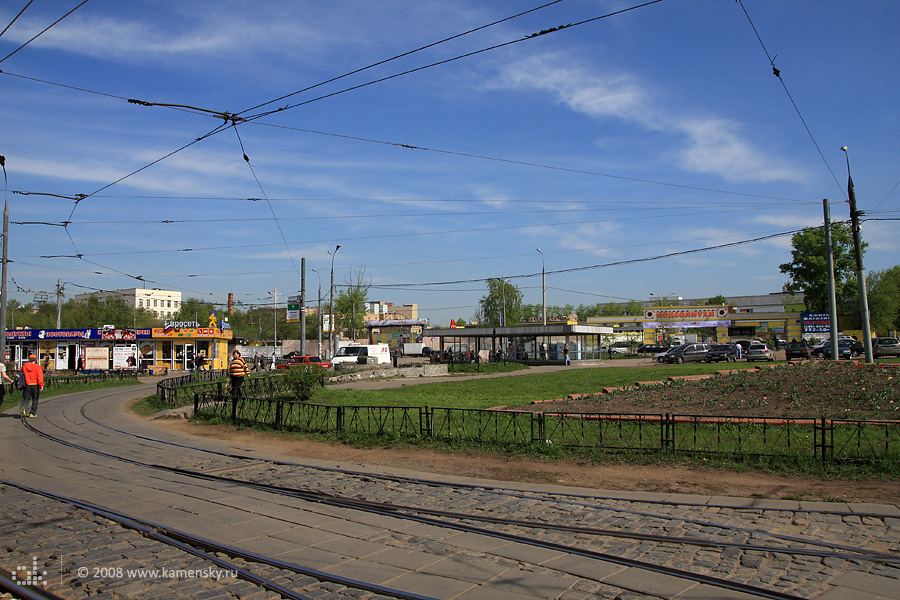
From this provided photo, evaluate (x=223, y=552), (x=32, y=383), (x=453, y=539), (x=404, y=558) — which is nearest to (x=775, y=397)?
(x=453, y=539)

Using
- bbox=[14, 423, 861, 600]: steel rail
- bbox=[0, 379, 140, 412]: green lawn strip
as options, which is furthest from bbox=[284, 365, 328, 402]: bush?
bbox=[0, 379, 140, 412]: green lawn strip

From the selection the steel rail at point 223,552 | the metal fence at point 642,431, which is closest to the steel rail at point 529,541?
the steel rail at point 223,552

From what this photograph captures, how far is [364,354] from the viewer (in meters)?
57.0

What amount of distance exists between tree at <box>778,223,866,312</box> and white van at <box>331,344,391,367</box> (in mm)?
49920

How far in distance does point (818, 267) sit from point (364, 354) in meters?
53.5

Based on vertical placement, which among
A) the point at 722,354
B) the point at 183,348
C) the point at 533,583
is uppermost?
the point at 183,348

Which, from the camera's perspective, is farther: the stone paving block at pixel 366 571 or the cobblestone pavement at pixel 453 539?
the stone paving block at pixel 366 571

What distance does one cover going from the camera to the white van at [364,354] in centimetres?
5566

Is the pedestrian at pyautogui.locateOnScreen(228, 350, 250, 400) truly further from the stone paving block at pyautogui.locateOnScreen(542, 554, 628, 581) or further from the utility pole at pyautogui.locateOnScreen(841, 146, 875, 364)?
the utility pole at pyautogui.locateOnScreen(841, 146, 875, 364)

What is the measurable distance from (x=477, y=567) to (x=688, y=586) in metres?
1.91

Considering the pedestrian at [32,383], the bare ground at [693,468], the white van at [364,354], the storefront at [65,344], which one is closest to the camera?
the bare ground at [693,468]

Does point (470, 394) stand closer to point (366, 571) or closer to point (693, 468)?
point (693, 468)

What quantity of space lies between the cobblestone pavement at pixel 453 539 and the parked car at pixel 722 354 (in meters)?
45.3

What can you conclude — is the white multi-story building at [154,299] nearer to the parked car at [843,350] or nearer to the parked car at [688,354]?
the parked car at [688,354]
